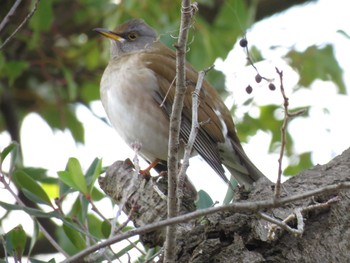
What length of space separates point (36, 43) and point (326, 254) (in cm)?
478

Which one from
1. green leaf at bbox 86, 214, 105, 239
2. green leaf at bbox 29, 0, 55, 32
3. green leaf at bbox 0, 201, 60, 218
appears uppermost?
green leaf at bbox 29, 0, 55, 32

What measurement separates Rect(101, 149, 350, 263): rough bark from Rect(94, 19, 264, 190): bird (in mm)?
2148

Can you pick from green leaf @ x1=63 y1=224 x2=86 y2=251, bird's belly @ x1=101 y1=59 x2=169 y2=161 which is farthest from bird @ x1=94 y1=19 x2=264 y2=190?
green leaf @ x1=63 y1=224 x2=86 y2=251

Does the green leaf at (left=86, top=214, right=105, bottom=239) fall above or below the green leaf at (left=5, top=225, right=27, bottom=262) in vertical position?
below

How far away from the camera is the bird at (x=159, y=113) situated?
21.2 feet

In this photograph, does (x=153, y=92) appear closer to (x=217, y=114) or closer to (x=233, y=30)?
(x=217, y=114)

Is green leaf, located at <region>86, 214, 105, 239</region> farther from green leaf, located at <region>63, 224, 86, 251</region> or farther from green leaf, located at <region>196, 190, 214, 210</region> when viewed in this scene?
green leaf, located at <region>196, 190, 214, 210</region>

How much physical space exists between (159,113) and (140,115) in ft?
0.50

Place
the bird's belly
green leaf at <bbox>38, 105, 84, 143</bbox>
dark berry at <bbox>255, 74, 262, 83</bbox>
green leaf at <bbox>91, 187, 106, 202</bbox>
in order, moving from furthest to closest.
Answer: green leaf at <bbox>38, 105, 84, 143</bbox>
the bird's belly
green leaf at <bbox>91, 187, 106, 202</bbox>
dark berry at <bbox>255, 74, 262, 83</bbox>

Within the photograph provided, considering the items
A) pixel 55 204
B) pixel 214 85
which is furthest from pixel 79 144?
pixel 55 204

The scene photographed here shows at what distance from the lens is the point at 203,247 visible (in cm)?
396

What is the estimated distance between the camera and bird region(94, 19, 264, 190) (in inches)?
254

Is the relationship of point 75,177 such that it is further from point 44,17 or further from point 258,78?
point 44,17

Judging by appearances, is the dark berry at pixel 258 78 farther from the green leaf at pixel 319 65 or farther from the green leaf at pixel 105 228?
the green leaf at pixel 319 65
